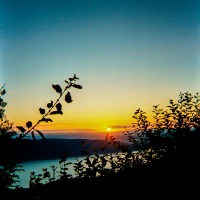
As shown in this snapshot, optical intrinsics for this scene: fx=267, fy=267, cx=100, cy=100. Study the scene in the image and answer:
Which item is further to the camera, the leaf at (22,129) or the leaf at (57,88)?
the leaf at (57,88)

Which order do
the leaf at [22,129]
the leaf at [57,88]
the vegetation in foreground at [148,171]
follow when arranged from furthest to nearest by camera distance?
the vegetation in foreground at [148,171] < the leaf at [57,88] < the leaf at [22,129]

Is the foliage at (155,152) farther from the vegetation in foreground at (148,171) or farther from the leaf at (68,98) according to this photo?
the leaf at (68,98)

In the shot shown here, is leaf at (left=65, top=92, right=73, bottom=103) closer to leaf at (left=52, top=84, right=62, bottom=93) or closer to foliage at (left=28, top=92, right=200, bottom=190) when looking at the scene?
leaf at (left=52, top=84, right=62, bottom=93)

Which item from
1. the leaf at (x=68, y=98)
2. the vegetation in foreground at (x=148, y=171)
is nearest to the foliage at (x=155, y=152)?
the vegetation in foreground at (x=148, y=171)

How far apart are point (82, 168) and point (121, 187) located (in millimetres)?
2373

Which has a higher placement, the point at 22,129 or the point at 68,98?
the point at 68,98

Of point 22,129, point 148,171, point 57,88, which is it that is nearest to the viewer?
point 22,129

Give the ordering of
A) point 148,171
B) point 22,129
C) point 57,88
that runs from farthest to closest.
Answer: point 148,171, point 57,88, point 22,129

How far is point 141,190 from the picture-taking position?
23.0 feet

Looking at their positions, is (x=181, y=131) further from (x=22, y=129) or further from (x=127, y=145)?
(x=22, y=129)

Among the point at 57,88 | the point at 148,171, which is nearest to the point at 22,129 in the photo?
the point at 57,88

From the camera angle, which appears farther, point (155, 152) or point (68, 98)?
point (155, 152)

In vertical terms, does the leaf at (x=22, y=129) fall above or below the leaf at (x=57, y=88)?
below

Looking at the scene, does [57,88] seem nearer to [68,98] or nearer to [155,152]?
[68,98]
